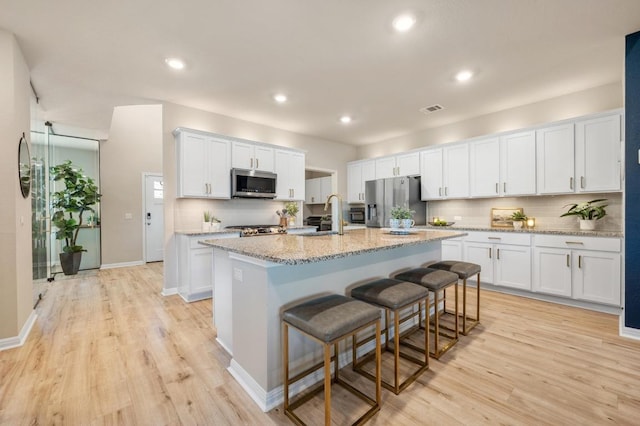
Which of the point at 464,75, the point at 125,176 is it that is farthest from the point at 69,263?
the point at 464,75

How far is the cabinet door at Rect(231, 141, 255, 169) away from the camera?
14.4 feet

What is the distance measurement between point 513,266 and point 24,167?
5812 mm

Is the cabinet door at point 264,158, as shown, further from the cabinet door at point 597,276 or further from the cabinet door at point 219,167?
the cabinet door at point 597,276

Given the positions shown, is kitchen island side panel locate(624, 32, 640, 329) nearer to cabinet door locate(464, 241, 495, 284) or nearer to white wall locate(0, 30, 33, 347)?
cabinet door locate(464, 241, 495, 284)

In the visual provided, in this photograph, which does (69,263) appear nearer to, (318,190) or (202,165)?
(202,165)

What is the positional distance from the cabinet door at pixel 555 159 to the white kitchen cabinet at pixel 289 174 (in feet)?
12.2

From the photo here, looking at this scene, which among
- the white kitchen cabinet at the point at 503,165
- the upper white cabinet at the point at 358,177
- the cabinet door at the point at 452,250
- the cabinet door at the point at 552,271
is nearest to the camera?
the cabinet door at the point at 552,271

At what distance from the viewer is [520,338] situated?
2.53 m

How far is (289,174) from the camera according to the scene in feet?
16.8

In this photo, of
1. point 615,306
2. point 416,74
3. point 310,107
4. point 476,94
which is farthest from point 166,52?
point 615,306

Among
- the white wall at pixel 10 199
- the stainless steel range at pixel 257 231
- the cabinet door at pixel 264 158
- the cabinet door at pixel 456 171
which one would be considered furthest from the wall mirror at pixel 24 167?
the cabinet door at pixel 456 171

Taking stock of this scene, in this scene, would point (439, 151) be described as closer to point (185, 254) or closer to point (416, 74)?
point (416, 74)

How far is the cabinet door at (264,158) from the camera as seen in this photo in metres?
4.66

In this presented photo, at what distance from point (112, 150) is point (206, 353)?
572 cm
